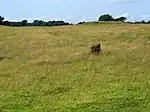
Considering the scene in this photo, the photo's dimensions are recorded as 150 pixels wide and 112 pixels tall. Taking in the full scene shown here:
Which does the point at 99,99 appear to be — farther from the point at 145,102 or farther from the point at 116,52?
the point at 116,52

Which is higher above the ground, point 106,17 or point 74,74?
point 106,17

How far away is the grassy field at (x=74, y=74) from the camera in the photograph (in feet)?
50.1

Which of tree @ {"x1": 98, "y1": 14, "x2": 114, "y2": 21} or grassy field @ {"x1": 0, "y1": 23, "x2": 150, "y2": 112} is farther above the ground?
tree @ {"x1": 98, "y1": 14, "x2": 114, "y2": 21}

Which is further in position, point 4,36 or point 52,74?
point 4,36

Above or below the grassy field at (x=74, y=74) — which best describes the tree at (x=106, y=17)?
above

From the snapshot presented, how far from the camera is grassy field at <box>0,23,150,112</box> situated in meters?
15.3

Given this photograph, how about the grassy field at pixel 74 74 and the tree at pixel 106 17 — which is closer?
the grassy field at pixel 74 74

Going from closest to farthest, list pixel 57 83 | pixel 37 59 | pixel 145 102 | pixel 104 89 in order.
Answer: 1. pixel 145 102
2. pixel 104 89
3. pixel 57 83
4. pixel 37 59

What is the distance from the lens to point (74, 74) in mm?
20000

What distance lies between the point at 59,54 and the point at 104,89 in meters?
9.05

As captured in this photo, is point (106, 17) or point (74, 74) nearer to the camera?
point (74, 74)

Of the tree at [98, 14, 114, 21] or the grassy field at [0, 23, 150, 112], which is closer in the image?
the grassy field at [0, 23, 150, 112]

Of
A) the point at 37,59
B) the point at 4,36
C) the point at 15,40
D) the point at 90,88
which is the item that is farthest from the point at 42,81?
the point at 4,36

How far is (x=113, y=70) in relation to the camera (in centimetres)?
2066
